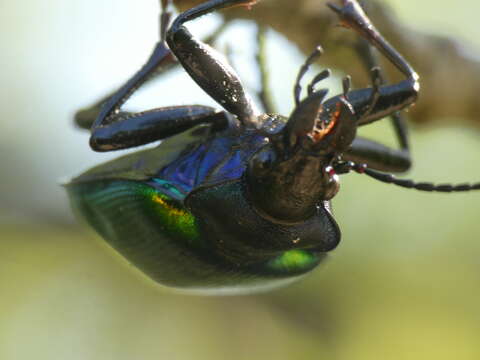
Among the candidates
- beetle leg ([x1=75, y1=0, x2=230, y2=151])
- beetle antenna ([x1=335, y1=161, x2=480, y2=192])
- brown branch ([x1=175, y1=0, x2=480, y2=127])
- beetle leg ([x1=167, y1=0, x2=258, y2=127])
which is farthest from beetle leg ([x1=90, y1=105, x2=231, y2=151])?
brown branch ([x1=175, y1=0, x2=480, y2=127])

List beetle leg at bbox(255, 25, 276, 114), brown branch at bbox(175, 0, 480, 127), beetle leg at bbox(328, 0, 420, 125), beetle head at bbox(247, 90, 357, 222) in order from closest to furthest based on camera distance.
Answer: beetle head at bbox(247, 90, 357, 222)
beetle leg at bbox(328, 0, 420, 125)
brown branch at bbox(175, 0, 480, 127)
beetle leg at bbox(255, 25, 276, 114)

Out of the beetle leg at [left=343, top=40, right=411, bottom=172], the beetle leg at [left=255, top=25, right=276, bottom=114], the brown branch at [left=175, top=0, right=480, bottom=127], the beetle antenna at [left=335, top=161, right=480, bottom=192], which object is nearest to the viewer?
the beetle antenna at [left=335, top=161, right=480, bottom=192]

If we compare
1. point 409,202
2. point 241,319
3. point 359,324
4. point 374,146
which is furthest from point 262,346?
point 374,146

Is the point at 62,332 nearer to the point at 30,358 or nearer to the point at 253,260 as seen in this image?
the point at 30,358

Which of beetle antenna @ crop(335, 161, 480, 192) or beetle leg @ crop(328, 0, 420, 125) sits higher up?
beetle leg @ crop(328, 0, 420, 125)

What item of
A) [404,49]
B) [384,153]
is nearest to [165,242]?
[384,153]

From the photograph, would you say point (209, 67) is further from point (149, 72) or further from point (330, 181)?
point (330, 181)

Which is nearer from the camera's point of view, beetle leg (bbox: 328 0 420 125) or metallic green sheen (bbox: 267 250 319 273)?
beetle leg (bbox: 328 0 420 125)

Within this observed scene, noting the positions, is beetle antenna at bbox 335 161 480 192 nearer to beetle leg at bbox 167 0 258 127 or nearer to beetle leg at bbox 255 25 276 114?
beetle leg at bbox 167 0 258 127
